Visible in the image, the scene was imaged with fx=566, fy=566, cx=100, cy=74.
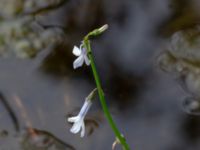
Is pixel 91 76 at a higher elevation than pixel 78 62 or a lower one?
higher

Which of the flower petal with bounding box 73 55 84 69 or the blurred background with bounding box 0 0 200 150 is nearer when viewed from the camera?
the flower petal with bounding box 73 55 84 69

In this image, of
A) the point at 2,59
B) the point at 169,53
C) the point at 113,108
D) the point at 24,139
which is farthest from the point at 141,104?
the point at 2,59

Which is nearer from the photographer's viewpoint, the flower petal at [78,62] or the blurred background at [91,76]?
the flower petal at [78,62]

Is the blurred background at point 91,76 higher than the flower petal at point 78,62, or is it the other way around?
the blurred background at point 91,76

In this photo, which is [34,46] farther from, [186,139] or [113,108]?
[186,139]

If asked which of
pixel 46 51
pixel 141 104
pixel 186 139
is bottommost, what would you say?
pixel 186 139

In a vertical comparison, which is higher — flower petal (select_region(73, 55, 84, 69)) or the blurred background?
the blurred background

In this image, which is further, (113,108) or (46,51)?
(46,51)

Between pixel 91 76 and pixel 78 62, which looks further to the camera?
pixel 91 76
